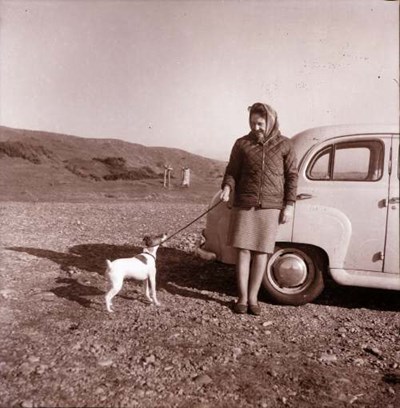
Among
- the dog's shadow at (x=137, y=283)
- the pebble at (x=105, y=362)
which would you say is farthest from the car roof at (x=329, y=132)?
the pebble at (x=105, y=362)

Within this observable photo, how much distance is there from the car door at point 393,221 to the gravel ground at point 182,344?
599 mm

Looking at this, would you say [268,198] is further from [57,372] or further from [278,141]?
[57,372]

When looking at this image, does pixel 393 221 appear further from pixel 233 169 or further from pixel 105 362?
pixel 105 362

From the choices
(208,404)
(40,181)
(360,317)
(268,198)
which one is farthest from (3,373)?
(40,181)

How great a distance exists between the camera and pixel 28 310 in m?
4.22

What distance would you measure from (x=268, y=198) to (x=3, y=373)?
258cm

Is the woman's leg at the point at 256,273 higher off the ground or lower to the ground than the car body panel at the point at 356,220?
lower

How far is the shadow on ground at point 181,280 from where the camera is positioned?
4943 mm

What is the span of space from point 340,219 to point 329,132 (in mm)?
890

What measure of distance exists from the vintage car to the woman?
Answer: 252 mm

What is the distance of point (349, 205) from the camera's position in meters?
4.42

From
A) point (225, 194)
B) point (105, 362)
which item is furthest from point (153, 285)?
point (105, 362)

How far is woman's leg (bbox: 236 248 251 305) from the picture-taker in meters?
4.43

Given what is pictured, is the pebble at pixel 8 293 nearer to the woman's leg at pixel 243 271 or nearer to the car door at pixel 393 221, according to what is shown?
the woman's leg at pixel 243 271
